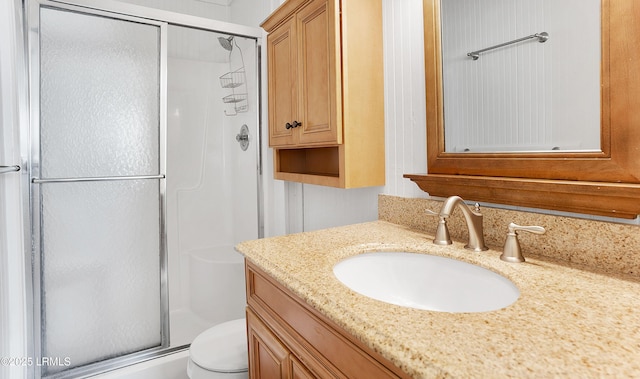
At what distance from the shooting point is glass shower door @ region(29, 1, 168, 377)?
158cm

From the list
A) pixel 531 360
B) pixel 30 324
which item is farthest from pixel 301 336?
pixel 30 324

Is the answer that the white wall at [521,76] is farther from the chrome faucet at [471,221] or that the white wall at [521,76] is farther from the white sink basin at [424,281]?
the white sink basin at [424,281]

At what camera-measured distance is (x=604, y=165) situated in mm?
784

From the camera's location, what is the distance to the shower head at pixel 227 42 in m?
2.19

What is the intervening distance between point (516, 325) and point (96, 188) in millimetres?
1827

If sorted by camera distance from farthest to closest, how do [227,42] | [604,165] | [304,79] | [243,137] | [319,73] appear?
1. [243,137]
2. [227,42]
3. [304,79]
4. [319,73]
5. [604,165]

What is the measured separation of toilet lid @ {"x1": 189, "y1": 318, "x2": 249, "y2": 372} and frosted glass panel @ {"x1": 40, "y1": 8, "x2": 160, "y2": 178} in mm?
888

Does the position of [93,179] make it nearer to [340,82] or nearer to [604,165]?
[340,82]

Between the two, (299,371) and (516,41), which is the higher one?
(516,41)

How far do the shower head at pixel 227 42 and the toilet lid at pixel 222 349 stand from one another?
1.67 m

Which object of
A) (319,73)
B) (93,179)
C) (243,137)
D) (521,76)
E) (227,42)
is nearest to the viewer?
(521,76)

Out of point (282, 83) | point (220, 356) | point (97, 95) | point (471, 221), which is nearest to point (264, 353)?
point (220, 356)

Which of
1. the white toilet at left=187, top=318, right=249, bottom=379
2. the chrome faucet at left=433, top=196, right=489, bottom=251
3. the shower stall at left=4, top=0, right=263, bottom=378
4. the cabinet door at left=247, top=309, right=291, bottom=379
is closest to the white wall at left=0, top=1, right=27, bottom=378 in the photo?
the shower stall at left=4, top=0, right=263, bottom=378

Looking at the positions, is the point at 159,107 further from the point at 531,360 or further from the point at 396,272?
the point at 531,360
